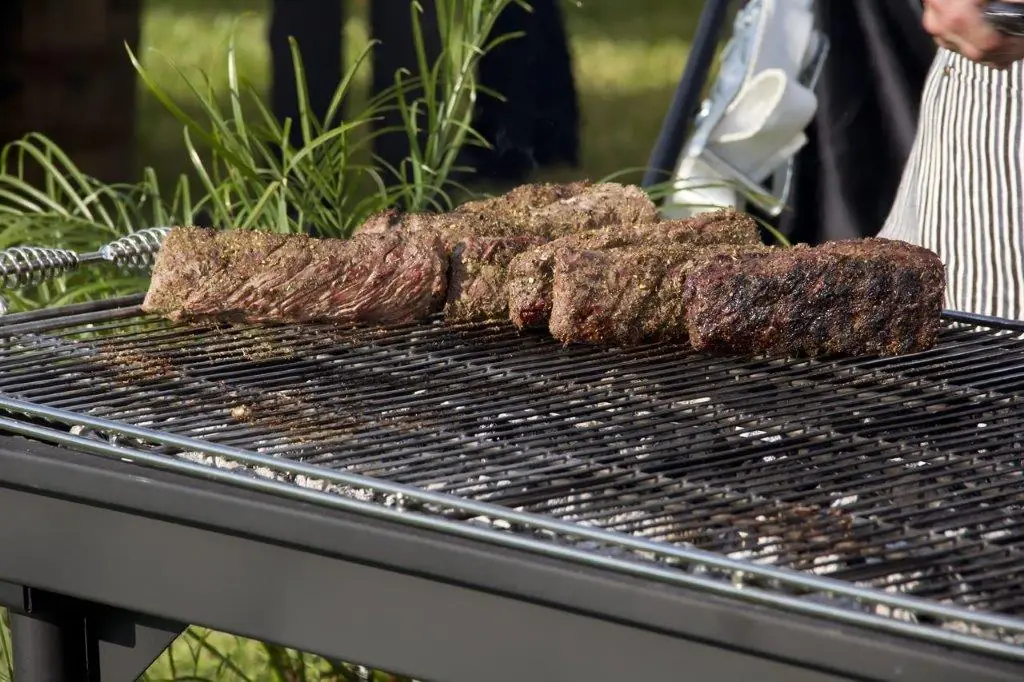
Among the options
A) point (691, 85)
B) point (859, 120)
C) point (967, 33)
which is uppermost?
point (967, 33)

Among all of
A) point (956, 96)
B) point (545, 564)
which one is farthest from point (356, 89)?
point (545, 564)

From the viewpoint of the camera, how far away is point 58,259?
2.77m

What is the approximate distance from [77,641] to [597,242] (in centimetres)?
119

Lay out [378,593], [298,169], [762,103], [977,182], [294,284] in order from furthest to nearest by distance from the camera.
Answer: [762,103], [298,169], [977,182], [294,284], [378,593]

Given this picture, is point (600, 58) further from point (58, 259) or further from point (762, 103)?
point (58, 259)

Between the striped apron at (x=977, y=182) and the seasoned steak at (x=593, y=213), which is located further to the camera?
the striped apron at (x=977, y=182)

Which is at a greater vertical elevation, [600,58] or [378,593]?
[600,58]

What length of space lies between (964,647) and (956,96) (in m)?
2.73

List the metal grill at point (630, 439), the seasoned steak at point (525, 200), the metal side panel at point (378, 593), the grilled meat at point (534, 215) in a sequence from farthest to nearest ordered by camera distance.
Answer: the seasoned steak at point (525, 200) < the grilled meat at point (534, 215) < the metal grill at point (630, 439) < the metal side panel at point (378, 593)

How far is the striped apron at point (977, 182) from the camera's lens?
3.67 meters

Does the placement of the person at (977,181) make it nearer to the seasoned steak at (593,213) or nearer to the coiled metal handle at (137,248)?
the seasoned steak at (593,213)

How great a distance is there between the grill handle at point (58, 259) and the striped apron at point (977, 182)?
2081mm

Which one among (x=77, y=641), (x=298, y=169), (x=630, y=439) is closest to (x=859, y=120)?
(x=298, y=169)

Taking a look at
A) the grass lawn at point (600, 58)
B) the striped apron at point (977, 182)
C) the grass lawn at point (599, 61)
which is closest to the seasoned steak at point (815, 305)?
the striped apron at point (977, 182)
